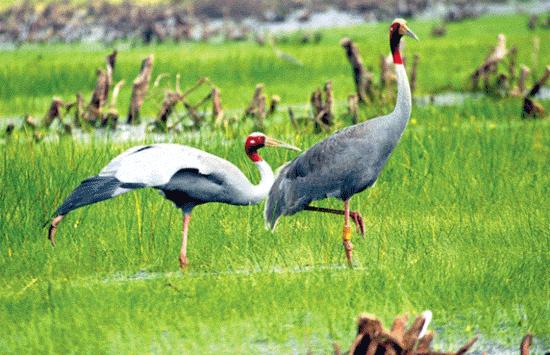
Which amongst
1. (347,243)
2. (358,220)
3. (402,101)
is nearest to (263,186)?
(347,243)

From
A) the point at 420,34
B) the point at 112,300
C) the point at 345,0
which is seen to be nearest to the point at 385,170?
the point at 112,300

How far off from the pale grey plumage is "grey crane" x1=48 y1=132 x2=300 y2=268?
0.89 ft

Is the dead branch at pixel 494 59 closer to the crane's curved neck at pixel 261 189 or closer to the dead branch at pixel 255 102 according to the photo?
the dead branch at pixel 255 102

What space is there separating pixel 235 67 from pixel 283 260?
36.2 ft

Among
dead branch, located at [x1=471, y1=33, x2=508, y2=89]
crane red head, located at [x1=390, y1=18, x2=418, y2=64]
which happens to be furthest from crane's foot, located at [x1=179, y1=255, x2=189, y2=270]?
dead branch, located at [x1=471, y1=33, x2=508, y2=89]

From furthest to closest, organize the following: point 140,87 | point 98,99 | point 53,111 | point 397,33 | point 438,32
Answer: point 438,32, point 98,99, point 140,87, point 53,111, point 397,33

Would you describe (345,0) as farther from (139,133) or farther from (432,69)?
(139,133)

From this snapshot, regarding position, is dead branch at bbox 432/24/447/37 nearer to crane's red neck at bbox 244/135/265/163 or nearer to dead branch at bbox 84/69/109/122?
dead branch at bbox 84/69/109/122

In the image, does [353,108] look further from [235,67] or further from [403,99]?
[235,67]

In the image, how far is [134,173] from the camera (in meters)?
6.17

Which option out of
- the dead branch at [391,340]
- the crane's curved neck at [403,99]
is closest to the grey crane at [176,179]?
the crane's curved neck at [403,99]

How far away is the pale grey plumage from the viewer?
6.70 meters

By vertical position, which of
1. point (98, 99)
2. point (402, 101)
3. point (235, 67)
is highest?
point (402, 101)

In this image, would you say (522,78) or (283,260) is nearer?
(283,260)
